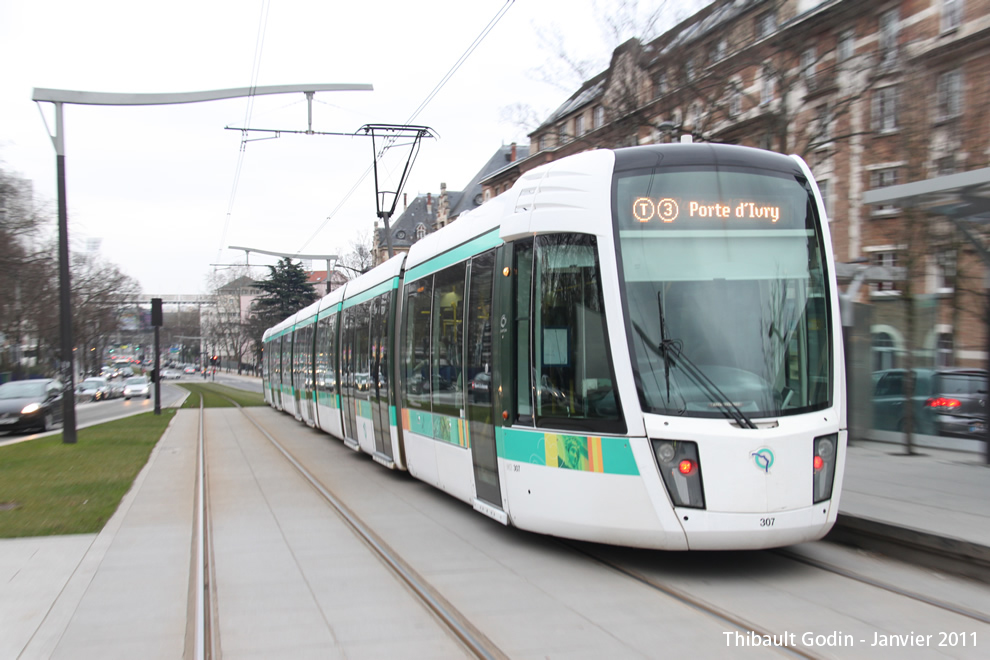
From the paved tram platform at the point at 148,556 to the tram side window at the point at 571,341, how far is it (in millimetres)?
2420

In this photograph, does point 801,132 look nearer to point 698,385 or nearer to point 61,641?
point 698,385

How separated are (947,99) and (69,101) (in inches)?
631

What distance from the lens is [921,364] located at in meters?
14.3

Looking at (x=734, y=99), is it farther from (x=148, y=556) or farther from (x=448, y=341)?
(x=148, y=556)

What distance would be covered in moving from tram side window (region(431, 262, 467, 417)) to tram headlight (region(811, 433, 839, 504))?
360 centimetres

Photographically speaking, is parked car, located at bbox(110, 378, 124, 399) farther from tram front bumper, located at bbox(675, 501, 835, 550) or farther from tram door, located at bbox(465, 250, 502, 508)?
tram front bumper, located at bbox(675, 501, 835, 550)

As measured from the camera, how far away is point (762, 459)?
19.7 feet

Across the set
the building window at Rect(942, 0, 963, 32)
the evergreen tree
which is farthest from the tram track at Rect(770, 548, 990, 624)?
the evergreen tree

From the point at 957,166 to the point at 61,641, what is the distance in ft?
48.0

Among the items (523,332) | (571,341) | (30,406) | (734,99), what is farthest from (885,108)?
(30,406)

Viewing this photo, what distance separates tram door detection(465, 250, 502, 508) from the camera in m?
7.89

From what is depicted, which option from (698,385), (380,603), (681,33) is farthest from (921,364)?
(380,603)

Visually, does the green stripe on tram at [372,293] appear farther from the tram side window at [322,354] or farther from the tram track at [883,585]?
the tram track at [883,585]

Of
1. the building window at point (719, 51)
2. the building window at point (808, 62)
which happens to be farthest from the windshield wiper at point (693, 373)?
the building window at point (719, 51)
